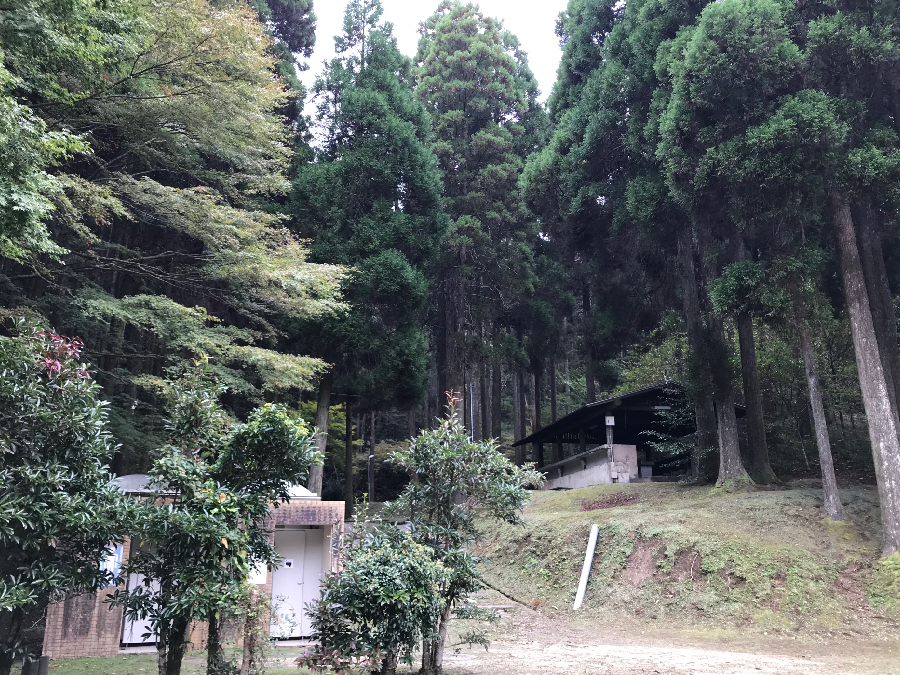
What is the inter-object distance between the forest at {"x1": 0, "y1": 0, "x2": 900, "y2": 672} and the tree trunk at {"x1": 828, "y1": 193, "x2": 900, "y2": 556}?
1.7 inches

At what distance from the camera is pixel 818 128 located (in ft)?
35.6

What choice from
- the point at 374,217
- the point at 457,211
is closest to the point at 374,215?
the point at 374,217

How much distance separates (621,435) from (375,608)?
17686mm

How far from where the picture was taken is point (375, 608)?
5406 millimetres

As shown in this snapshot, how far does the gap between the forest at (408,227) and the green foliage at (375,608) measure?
973 millimetres

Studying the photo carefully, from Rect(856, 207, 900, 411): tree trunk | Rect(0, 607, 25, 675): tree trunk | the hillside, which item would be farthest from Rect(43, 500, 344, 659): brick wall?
Rect(856, 207, 900, 411): tree trunk

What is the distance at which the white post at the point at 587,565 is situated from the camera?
38.2ft

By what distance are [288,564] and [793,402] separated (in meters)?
14.0

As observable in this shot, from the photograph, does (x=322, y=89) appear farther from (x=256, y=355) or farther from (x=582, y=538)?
(x=582, y=538)

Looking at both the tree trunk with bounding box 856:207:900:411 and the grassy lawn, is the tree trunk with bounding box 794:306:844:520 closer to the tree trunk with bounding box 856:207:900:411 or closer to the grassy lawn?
the tree trunk with bounding box 856:207:900:411

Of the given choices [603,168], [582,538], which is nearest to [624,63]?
[603,168]

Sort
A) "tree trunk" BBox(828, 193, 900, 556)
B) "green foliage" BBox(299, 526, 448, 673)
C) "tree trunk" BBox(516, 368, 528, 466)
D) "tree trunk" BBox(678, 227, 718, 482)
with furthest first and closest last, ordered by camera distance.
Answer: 1. "tree trunk" BBox(516, 368, 528, 466)
2. "tree trunk" BBox(678, 227, 718, 482)
3. "tree trunk" BBox(828, 193, 900, 556)
4. "green foliage" BBox(299, 526, 448, 673)

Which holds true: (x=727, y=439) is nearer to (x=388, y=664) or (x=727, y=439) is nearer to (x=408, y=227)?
(x=408, y=227)

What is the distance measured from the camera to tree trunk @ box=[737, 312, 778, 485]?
14258 mm
